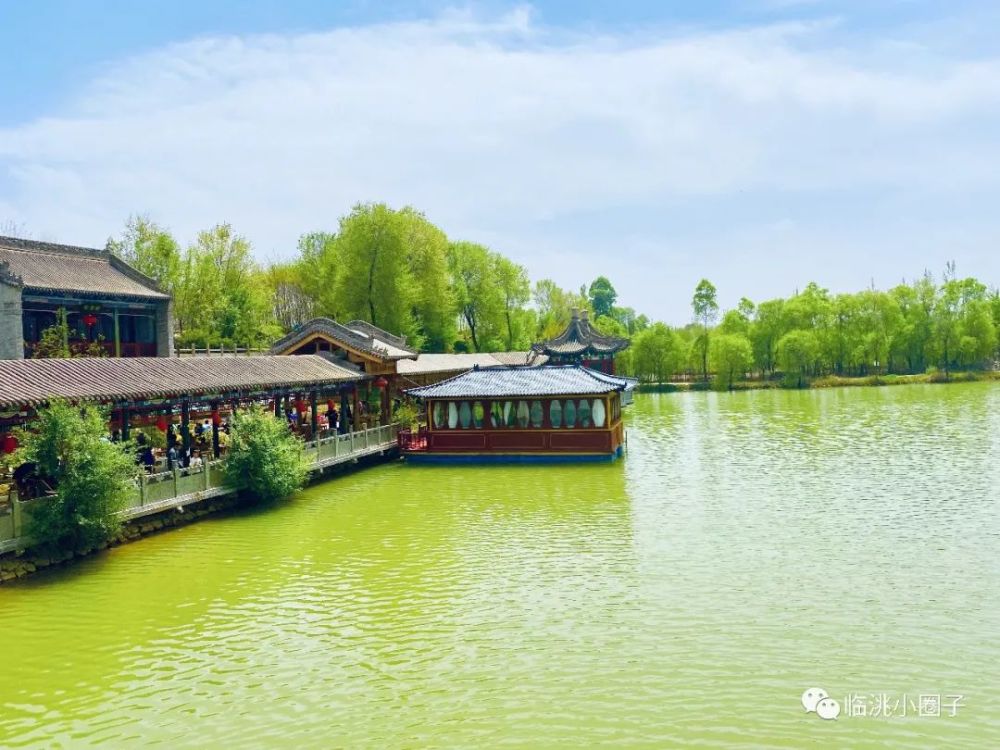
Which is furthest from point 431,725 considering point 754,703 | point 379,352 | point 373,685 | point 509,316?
point 509,316

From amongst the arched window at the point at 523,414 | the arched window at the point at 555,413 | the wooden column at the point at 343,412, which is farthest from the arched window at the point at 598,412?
the wooden column at the point at 343,412

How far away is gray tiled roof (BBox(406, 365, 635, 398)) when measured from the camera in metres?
28.2

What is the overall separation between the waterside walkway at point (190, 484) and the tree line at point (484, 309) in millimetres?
19150

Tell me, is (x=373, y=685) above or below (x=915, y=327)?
below

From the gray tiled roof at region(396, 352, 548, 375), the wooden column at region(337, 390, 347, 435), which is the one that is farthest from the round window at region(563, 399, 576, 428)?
the gray tiled roof at region(396, 352, 548, 375)

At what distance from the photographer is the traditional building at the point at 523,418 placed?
92.7 feet

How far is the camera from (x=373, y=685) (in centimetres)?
1018

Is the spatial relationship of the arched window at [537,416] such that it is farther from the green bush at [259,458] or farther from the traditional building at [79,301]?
the traditional building at [79,301]

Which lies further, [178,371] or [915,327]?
[915,327]

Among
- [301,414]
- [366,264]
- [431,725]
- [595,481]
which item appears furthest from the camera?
[366,264]

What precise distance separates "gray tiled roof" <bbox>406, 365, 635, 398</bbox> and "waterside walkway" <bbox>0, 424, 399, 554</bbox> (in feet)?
8.86

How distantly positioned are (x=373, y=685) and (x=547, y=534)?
8.00 m

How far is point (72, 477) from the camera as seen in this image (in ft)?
49.0

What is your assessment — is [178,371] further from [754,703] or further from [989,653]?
[989,653]
